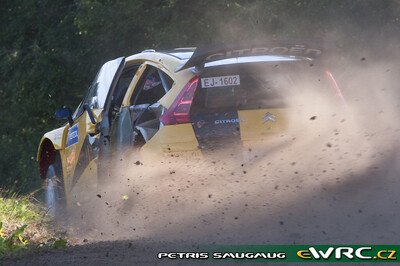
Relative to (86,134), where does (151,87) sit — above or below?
below

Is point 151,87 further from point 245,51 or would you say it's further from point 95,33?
point 95,33

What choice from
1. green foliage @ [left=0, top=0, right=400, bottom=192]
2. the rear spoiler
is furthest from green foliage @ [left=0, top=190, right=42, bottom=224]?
green foliage @ [left=0, top=0, right=400, bottom=192]

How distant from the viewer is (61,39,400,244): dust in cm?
678

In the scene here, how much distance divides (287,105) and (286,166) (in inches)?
21.7

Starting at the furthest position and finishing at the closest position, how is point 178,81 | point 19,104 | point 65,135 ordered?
point 19,104 < point 65,135 < point 178,81

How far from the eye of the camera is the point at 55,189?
399 inches

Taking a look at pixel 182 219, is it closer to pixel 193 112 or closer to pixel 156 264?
pixel 193 112

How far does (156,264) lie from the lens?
5.85 meters

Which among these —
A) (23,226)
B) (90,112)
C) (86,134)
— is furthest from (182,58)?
(23,226)

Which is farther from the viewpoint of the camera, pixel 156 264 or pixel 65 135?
pixel 65 135

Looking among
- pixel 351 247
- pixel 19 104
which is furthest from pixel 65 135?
pixel 19 104

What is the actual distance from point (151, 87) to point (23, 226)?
191 centimetres

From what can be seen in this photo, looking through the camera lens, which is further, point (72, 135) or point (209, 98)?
point (72, 135)

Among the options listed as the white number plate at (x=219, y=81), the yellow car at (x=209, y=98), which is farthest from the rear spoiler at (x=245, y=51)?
the white number plate at (x=219, y=81)
